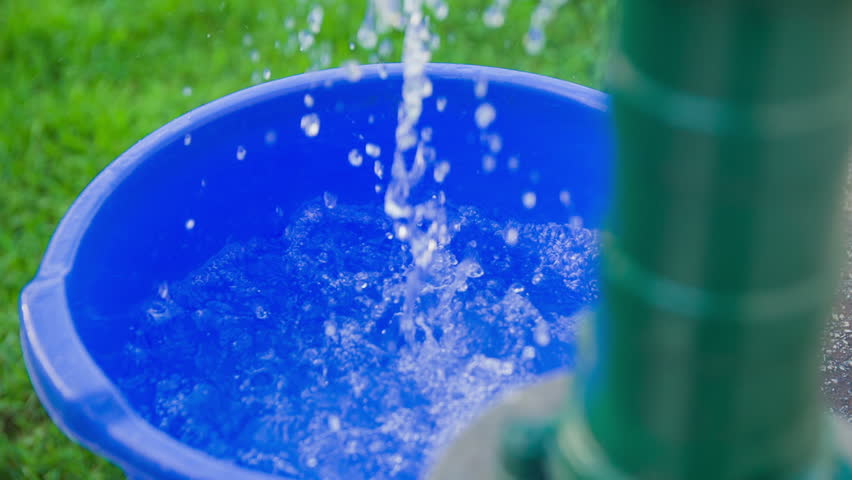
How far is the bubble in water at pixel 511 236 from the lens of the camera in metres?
2.03

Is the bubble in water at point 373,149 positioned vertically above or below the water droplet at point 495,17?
below

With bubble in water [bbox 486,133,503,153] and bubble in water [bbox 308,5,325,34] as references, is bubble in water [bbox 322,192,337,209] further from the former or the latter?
bubble in water [bbox 308,5,325,34]

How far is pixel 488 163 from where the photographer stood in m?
2.06

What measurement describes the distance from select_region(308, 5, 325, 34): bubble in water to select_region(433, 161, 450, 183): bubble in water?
1.33m

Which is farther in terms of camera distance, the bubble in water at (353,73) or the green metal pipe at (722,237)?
the bubble in water at (353,73)

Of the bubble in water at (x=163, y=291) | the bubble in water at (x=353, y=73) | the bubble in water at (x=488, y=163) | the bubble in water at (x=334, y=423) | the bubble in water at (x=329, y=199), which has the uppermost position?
the bubble in water at (x=488, y=163)

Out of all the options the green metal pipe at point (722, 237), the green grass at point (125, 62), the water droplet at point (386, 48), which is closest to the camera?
the green metal pipe at point (722, 237)

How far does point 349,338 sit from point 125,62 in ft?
5.94

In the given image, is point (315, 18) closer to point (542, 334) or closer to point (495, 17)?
point (495, 17)

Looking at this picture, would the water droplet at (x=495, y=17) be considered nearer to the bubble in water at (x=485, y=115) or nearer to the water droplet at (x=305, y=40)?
the water droplet at (x=305, y=40)

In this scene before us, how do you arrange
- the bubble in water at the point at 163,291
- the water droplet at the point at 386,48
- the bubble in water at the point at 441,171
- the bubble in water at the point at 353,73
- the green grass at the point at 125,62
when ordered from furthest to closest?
1. the water droplet at the point at 386,48
2. the green grass at the point at 125,62
3. the bubble in water at the point at 441,171
4. the bubble in water at the point at 353,73
5. the bubble in water at the point at 163,291

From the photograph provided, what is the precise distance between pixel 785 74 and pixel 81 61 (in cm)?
310

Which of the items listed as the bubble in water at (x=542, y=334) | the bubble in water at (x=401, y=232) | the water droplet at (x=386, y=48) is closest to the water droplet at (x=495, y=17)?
the water droplet at (x=386, y=48)

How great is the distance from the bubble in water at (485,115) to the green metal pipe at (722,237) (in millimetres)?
1471
